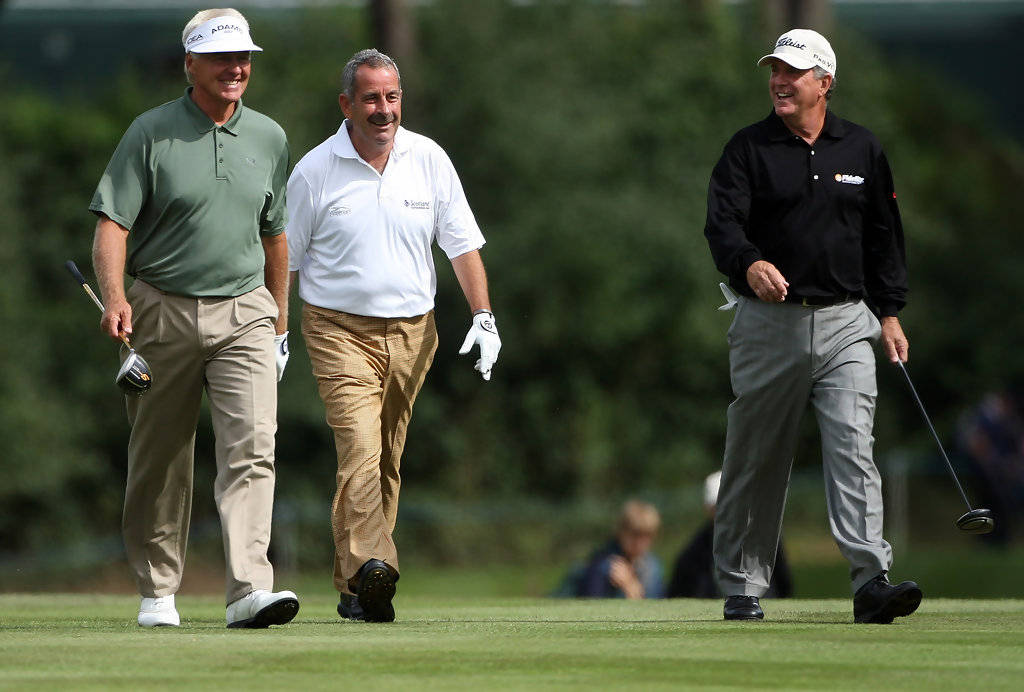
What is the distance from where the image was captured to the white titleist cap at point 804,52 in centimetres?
791

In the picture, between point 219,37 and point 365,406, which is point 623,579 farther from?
point 219,37

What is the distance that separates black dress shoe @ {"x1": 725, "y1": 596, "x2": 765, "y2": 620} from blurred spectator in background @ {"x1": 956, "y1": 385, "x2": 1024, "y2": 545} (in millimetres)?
11610

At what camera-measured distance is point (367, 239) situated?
825 centimetres

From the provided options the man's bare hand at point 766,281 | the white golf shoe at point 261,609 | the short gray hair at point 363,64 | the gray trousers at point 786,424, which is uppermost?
the short gray hair at point 363,64

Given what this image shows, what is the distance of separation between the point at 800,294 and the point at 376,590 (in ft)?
6.73

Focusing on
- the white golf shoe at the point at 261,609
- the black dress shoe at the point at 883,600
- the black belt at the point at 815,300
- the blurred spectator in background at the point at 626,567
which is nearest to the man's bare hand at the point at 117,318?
the white golf shoe at the point at 261,609

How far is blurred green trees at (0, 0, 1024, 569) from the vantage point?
20.3m

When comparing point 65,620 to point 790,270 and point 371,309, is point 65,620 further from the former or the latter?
point 790,270

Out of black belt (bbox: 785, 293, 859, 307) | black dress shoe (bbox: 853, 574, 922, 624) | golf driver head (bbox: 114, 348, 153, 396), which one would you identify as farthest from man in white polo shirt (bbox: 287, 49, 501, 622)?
black dress shoe (bbox: 853, 574, 922, 624)

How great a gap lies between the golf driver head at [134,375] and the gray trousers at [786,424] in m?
2.30

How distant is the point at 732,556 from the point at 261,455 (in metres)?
1.96

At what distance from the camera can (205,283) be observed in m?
7.64

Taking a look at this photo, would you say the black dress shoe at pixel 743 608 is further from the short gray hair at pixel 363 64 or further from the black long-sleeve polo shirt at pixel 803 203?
the short gray hair at pixel 363 64

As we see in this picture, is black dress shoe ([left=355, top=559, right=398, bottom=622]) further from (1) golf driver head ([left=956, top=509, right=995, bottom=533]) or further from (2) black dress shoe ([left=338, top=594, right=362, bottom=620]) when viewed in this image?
(1) golf driver head ([left=956, top=509, right=995, bottom=533])
